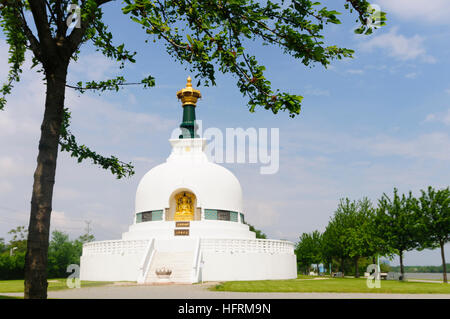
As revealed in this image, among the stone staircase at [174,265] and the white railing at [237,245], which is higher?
the white railing at [237,245]

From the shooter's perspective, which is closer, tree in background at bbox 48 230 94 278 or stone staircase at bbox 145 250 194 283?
stone staircase at bbox 145 250 194 283

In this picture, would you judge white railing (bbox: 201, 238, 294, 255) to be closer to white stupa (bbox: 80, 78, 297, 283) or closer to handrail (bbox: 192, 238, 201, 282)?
white stupa (bbox: 80, 78, 297, 283)

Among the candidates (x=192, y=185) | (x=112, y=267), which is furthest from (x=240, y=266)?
(x=192, y=185)

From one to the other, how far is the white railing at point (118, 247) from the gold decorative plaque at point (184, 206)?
6081mm

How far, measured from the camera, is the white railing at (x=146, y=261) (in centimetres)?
2401

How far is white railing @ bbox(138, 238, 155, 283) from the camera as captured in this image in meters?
24.0

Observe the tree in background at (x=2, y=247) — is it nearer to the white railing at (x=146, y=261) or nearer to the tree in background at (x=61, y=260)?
the tree in background at (x=61, y=260)

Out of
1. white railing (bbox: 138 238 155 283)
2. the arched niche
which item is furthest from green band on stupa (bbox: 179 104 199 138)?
white railing (bbox: 138 238 155 283)

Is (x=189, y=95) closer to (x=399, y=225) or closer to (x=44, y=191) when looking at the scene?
(x=399, y=225)

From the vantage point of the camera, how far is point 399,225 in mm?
28469

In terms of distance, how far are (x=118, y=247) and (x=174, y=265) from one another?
16.9 feet

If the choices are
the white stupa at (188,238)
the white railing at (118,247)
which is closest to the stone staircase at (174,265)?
the white stupa at (188,238)
